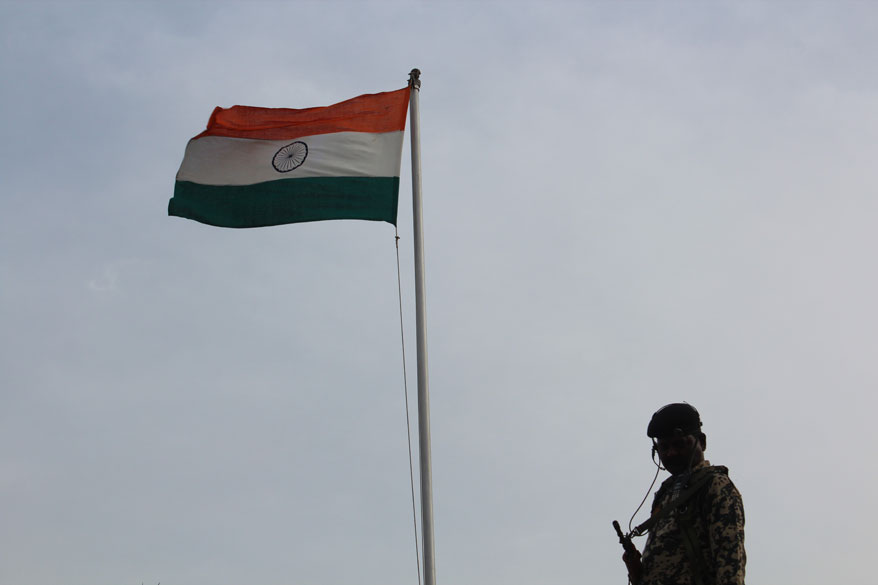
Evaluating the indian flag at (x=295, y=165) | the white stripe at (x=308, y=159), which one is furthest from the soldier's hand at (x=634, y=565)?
the white stripe at (x=308, y=159)

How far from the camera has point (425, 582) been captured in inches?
316

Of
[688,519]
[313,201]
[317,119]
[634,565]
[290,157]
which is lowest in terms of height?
[634,565]

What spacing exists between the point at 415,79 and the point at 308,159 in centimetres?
149

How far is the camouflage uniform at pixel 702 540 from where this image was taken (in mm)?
4609

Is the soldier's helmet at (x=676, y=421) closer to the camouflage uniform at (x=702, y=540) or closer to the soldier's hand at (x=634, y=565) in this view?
the camouflage uniform at (x=702, y=540)

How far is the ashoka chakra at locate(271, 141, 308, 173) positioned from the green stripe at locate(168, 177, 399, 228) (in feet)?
0.69

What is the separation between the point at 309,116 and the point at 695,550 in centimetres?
745

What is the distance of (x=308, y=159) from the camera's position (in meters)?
10.5

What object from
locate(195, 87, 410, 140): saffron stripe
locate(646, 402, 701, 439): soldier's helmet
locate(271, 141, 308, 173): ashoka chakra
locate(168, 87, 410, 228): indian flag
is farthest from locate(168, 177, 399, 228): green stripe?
locate(646, 402, 701, 439): soldier's helmet

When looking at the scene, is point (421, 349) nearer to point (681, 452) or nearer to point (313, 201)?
point (313, 201)

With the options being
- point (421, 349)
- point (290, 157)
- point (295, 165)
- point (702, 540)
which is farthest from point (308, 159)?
point (702, 540)

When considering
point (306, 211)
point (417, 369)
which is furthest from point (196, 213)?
point (417, 369)

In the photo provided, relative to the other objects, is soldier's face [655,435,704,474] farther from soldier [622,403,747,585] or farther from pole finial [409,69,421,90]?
pole finial [409,69,421,90]

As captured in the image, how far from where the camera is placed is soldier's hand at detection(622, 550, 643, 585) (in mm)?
5000
